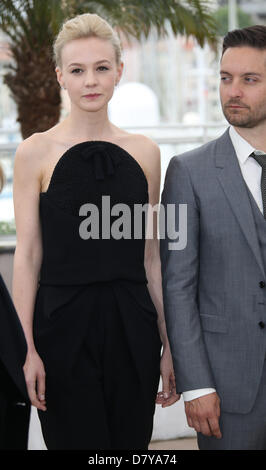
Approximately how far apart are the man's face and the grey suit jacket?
16cm

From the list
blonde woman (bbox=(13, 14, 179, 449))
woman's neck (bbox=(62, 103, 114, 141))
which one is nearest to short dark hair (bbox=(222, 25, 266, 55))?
blonde woman (bbox=(13, 14, 179, 449))

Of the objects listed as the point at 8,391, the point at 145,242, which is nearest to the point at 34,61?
the point at 145,242

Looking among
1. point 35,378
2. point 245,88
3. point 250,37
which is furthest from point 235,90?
point 35,378

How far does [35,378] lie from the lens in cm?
220

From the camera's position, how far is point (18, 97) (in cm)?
705

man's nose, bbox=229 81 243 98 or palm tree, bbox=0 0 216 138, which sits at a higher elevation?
palm tree, bbox=0 0 216 138

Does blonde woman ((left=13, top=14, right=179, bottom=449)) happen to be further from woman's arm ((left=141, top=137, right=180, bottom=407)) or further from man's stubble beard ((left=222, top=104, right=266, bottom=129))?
man's stubble beard ((left=222, top=104, right=266, bottom=129))

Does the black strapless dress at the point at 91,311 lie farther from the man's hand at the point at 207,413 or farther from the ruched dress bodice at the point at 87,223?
the man's hand at the point at 207,413

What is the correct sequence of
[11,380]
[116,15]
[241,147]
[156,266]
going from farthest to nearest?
[116,15], [156,266], [241,147], [11,380]

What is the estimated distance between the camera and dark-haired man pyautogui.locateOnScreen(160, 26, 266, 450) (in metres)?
2.20

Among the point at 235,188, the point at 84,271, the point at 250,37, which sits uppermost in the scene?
the point at 250,37

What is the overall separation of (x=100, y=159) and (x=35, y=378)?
0.73 metres

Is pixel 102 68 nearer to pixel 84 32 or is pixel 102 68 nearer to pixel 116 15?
pixel 84 32
